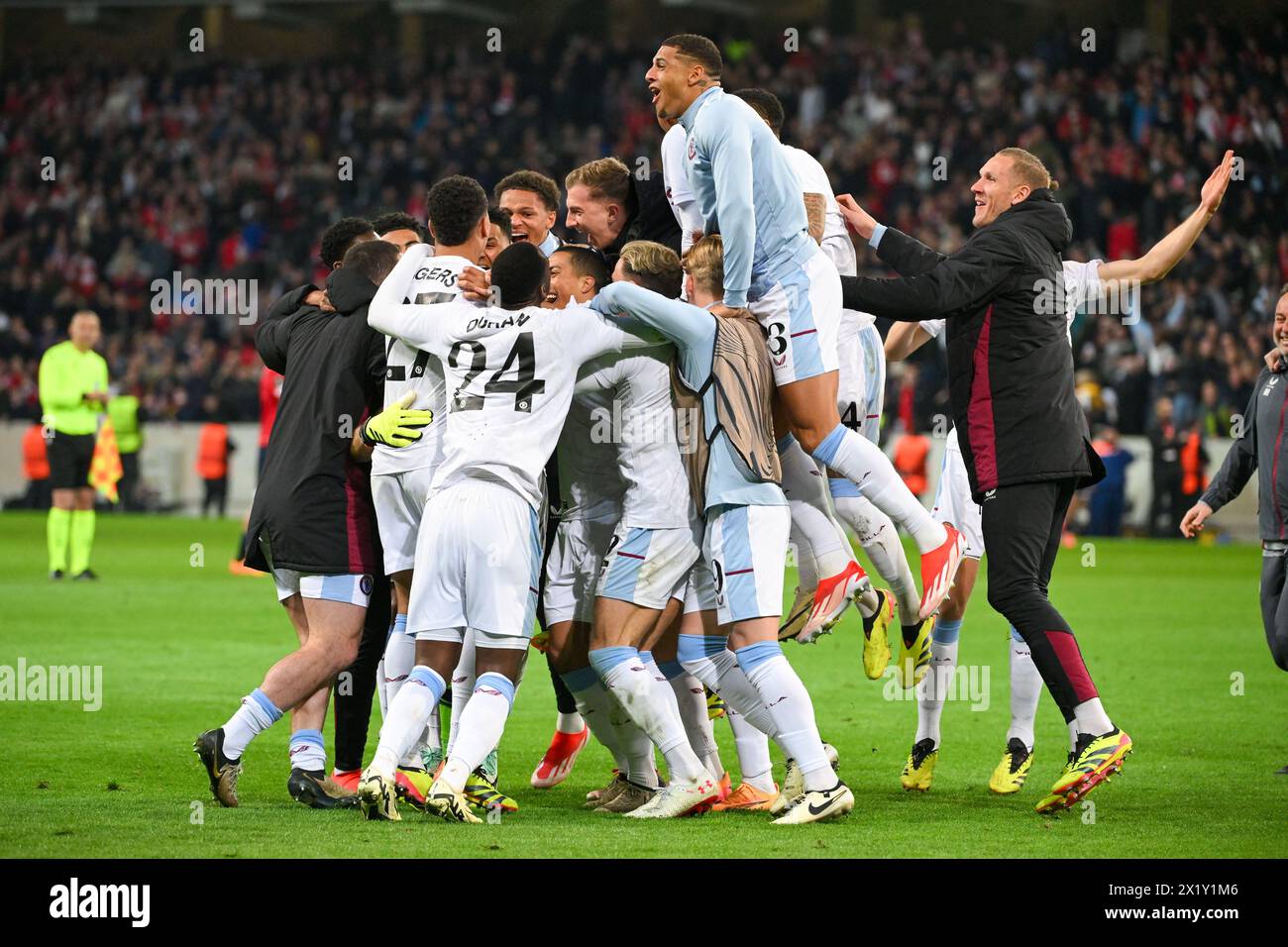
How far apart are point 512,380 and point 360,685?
1.59 metres

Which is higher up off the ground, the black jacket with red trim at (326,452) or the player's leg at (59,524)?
the black jacket with red trim at (326,452)

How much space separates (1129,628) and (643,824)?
7.93 metres

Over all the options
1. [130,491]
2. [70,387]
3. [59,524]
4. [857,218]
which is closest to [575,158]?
[130,491]

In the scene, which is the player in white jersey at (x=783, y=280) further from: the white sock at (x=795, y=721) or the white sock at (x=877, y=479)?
the white sock at (x=795, y=721)

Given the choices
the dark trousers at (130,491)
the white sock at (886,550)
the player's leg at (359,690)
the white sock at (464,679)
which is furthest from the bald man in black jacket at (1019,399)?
the dark trousers at (130,491)

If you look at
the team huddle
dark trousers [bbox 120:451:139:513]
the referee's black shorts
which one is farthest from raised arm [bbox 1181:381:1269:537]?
dark trousers [bbox 120:451:139:513]

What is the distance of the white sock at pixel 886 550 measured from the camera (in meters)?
6.75

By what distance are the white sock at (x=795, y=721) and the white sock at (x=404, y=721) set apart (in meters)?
1.22

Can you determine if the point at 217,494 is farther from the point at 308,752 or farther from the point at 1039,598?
the point at 1039,598

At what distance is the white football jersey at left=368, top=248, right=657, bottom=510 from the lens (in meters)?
5.95

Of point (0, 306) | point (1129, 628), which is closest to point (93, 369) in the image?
point (1129, 628)

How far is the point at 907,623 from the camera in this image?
6.82 metres

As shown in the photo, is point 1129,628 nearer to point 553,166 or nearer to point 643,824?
point 643,824

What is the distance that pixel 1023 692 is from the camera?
712 centimetres
